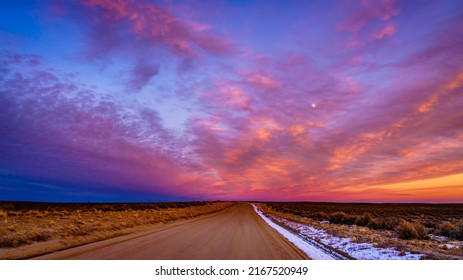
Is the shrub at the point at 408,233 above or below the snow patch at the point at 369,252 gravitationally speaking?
above

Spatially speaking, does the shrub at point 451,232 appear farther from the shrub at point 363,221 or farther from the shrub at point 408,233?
the shrub at point 363,221

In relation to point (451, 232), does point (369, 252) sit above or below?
below

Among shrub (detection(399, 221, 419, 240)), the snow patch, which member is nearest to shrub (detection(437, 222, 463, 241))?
shrub (detection(399, 221, 419, 240))

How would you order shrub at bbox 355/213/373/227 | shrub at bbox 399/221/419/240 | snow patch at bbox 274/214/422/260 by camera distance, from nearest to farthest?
snow patch at bbox 274/214/422/260, shrub at bbox 399/221/419/240, shrub at bbox 355/213/373/227

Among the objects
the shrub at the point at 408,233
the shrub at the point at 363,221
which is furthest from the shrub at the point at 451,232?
the shrub at the point at 363,221

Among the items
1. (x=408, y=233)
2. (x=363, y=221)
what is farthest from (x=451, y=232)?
(x=363, y=221)

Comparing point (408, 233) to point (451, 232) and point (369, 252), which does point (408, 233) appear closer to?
point (451, 232)

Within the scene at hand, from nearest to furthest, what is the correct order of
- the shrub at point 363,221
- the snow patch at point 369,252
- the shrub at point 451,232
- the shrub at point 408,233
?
the snow patch at point 369,252 → the shrub at point 408,233 → the shrub at point 451,232 → the shrub at point 363,221

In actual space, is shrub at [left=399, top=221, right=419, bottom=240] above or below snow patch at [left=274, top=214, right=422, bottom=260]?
above

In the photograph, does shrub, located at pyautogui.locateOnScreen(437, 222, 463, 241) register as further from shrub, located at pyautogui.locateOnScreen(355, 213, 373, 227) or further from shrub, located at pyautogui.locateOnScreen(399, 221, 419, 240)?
shrub, located at pyautogui.locateOnScreen(355, 213, 373, 227)
